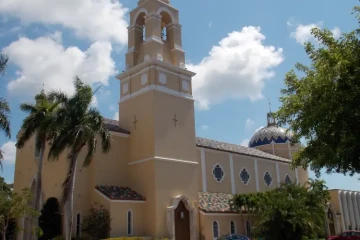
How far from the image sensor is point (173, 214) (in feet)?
86.5

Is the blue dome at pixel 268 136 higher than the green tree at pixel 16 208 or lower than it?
higher

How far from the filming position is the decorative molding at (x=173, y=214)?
26000mm

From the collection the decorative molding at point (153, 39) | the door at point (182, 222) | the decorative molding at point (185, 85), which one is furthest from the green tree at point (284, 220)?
the decorative molding at point (153, 39)

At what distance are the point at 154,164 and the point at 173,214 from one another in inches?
138

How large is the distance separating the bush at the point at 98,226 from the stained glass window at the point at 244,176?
16.2 m

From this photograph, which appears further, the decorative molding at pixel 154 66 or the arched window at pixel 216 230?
the decorative molding at pixel 154 66

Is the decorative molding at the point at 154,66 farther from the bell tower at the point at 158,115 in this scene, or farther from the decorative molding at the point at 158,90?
the decorative molding at the point at 158,90

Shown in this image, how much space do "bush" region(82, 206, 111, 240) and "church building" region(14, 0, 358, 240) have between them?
1.23ft

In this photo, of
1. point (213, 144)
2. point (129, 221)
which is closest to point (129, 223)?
point (129, 221)

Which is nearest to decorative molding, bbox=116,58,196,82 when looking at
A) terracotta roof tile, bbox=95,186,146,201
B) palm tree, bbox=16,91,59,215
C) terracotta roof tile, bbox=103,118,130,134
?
terracotta roof tile, bbox=103,118,130,134

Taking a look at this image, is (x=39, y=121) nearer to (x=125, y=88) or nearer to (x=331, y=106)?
(x=125, y=88)

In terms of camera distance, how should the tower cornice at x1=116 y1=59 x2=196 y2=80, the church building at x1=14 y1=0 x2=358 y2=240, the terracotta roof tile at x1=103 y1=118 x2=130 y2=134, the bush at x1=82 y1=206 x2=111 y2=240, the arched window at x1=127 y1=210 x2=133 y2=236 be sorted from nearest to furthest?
the bush at x1=82 y1=206 x2=111 y2=240 < the arched window at x1=127 y1=210 x2=133 y2=236 < the church building at x1=14 y1=0 x2=358 y2=240 < the terracotta roof tile at x1=103 y1=118 x2=130 y2=134 < the tower cornice at x1=116 y1=59 x2=196 y2=80

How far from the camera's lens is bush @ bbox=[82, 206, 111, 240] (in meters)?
23.9

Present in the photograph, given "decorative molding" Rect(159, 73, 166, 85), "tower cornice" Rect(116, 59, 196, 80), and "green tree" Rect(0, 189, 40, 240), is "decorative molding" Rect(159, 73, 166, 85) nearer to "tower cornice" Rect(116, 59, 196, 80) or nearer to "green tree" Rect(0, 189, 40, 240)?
"tower cornice" Rect(116, 59, 196, 80)
